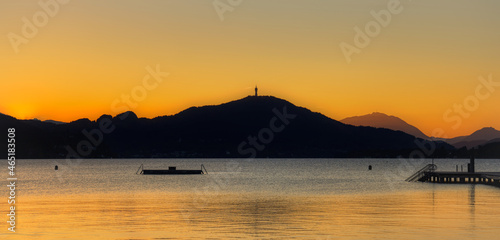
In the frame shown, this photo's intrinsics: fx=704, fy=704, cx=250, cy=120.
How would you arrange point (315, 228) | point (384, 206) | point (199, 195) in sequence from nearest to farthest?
1. point (315, 228)
2. point (384, 206)
3. point (199, 195)

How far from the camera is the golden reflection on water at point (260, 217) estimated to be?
4262cm

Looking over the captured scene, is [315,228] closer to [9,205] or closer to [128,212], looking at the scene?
[128,212]

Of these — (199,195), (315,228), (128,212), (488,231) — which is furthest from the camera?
(199,195)

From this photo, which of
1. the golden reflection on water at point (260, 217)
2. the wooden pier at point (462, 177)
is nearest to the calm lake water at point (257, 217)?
the golden reflection on water at point (260, 217)

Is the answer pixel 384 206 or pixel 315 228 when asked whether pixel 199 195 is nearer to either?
pixel 384 206

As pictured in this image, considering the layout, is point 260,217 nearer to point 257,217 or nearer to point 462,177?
point 257,217

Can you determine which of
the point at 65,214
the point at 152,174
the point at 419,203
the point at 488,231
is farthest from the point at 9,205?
the point at 152,174

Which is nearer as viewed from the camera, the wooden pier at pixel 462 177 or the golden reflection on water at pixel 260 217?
the golden reflection on water at pixel 260 217

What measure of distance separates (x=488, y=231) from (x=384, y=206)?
2109 centimetres

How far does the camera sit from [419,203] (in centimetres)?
6681

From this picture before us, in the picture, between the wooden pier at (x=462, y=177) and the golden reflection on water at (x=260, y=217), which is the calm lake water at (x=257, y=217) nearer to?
the golden reflection on water at (x=260, y=217)

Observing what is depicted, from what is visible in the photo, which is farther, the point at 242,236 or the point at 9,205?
the point at 9,205

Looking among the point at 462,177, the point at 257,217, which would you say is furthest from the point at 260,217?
the point at 462,177

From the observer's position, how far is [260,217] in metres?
53.5
